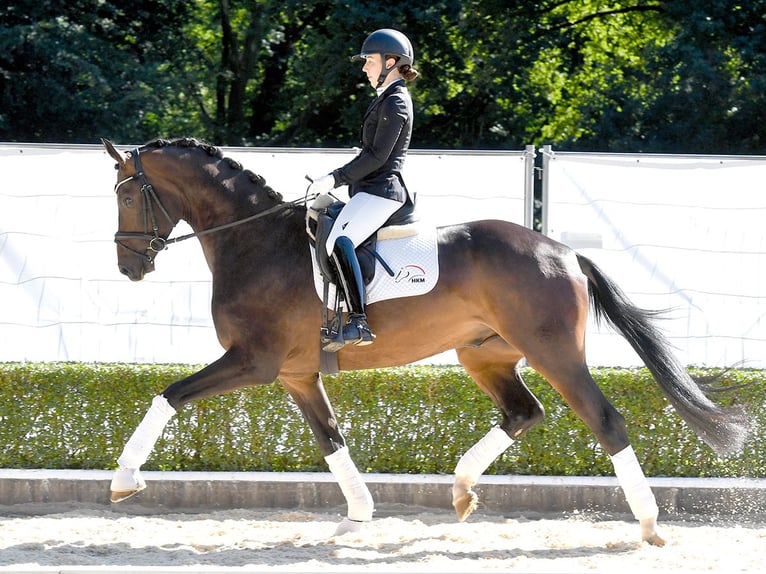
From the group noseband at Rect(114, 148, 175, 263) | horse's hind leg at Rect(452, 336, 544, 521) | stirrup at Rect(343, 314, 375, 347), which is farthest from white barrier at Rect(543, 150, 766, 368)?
noseband at Rect(114, 148, 175, 263)

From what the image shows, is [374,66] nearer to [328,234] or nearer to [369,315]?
[328,234]

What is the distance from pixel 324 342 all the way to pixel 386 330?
0.37 meters

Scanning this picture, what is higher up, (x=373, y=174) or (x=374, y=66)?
(x=374, y=66)

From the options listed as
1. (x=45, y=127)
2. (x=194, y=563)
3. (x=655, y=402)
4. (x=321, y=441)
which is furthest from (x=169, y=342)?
(x=45, y=127)

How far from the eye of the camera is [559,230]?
336 inches

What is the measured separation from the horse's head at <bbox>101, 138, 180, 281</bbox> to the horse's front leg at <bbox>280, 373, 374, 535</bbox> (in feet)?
3.62

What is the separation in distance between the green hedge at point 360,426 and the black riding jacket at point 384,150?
1.94m

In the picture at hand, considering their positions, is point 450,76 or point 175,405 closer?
point 175,405

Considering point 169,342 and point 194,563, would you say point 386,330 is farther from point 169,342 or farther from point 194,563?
point 169,342

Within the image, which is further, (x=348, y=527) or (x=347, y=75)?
(x=347, y=75)

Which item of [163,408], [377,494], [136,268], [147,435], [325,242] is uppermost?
[325,242]

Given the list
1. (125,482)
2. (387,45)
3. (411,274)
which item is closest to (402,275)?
(411,274)

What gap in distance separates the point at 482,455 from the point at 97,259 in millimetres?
3834

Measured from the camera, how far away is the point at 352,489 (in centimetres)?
662
